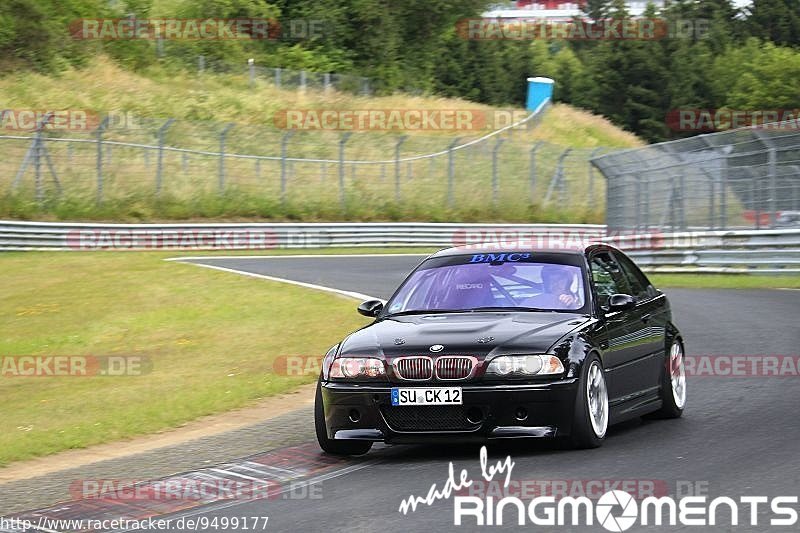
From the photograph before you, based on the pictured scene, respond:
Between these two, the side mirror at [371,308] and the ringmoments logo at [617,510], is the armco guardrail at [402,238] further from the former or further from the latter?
the ringmoments logo at [617,510]

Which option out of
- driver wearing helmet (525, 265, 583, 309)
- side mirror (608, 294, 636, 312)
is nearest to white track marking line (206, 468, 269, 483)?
driver wearing helmet (525, 265, 583, 309)

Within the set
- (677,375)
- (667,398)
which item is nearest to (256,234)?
(677,375)

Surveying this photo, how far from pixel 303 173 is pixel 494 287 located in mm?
34812

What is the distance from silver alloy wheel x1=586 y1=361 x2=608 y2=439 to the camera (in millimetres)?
8609

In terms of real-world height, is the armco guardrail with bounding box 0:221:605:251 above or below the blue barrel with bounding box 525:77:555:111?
below

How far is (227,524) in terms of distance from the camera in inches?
280

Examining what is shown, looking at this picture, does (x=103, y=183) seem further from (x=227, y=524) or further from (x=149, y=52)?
(x=227, y=524)

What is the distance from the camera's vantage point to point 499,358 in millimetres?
8328

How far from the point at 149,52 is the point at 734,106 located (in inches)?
1817

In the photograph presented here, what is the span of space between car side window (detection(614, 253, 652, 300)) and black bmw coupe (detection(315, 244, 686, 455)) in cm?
11

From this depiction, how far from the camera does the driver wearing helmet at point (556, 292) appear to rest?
368 inches

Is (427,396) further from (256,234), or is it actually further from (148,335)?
(256,234)

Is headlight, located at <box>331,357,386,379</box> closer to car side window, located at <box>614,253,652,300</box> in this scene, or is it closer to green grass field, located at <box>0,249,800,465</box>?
car side window, located at <box>614,253,652,300</box>

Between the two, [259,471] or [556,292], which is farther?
[556,292]
